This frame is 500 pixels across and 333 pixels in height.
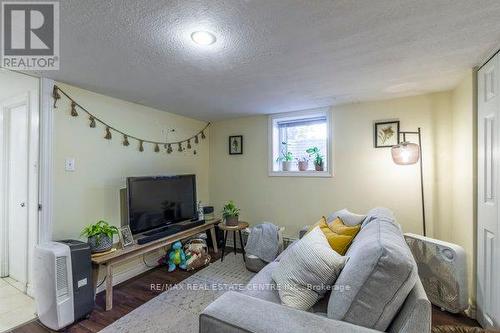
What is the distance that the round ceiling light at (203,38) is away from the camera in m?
1.48

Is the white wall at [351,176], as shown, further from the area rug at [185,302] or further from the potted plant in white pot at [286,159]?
the area rug at [185,302]

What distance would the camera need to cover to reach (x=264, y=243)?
296cm

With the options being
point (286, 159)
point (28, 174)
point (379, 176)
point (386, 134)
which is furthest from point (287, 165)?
point (28, 174)

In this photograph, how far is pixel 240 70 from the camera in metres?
2.04

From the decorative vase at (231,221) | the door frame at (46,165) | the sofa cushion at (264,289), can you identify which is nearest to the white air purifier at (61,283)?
the door frame at (46,165)

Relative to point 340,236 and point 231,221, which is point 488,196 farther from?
point 231,221

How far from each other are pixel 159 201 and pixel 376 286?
249 cm

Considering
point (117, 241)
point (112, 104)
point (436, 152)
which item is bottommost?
point (117, 241)

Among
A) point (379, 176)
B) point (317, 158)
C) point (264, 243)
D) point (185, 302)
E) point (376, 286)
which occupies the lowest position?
point (185, 302)

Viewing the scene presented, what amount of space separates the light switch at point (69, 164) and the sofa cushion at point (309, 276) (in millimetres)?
2230

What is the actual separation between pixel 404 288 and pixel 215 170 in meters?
3.39

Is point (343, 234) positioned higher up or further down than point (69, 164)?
further down

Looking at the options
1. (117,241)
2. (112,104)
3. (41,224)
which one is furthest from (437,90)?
(41,224)

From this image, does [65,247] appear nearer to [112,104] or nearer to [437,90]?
[112,104]
